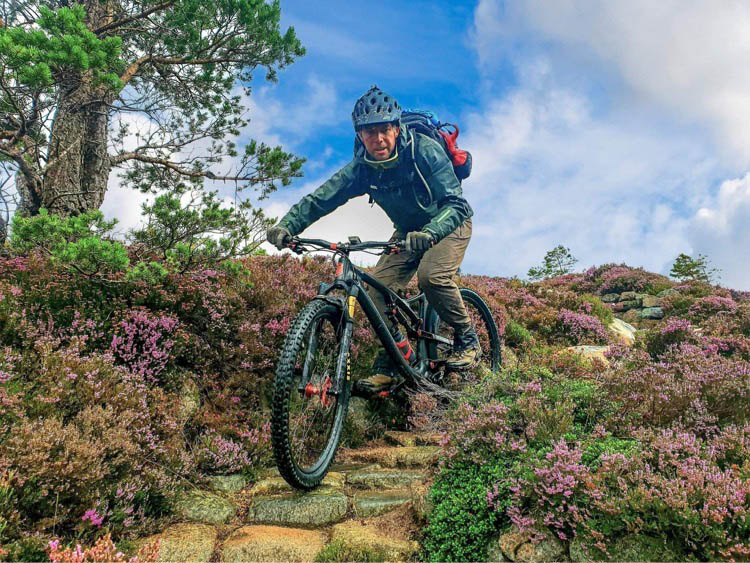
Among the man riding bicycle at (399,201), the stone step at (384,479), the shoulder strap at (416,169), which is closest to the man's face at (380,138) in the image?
the man riding bicycle at (399,201)

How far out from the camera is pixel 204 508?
12.5ft

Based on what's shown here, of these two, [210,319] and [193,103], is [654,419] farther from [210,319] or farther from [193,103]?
[193,103]

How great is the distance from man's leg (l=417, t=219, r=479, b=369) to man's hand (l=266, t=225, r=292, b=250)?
5.86ft

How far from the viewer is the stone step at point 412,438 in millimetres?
5430

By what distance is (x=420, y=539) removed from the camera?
A: 348 cm

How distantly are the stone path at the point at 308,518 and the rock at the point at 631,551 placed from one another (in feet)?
3.70

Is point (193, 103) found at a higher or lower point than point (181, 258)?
higher

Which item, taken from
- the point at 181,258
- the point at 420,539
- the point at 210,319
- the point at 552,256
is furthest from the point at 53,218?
the point at 552,256

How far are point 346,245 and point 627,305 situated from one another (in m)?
14.1

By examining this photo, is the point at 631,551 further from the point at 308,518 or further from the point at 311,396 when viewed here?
the point at 311,396

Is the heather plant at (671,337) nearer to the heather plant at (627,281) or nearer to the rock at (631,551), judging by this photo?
the rock at (631,551)

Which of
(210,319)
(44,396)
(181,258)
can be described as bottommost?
(44,396)

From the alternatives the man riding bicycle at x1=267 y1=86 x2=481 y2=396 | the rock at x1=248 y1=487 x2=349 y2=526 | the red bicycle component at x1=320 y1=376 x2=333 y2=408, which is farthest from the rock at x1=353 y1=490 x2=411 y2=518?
the man riding bicycle at x1=267 y1=86 x2=481 y2=396

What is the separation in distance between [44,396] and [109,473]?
89cm
